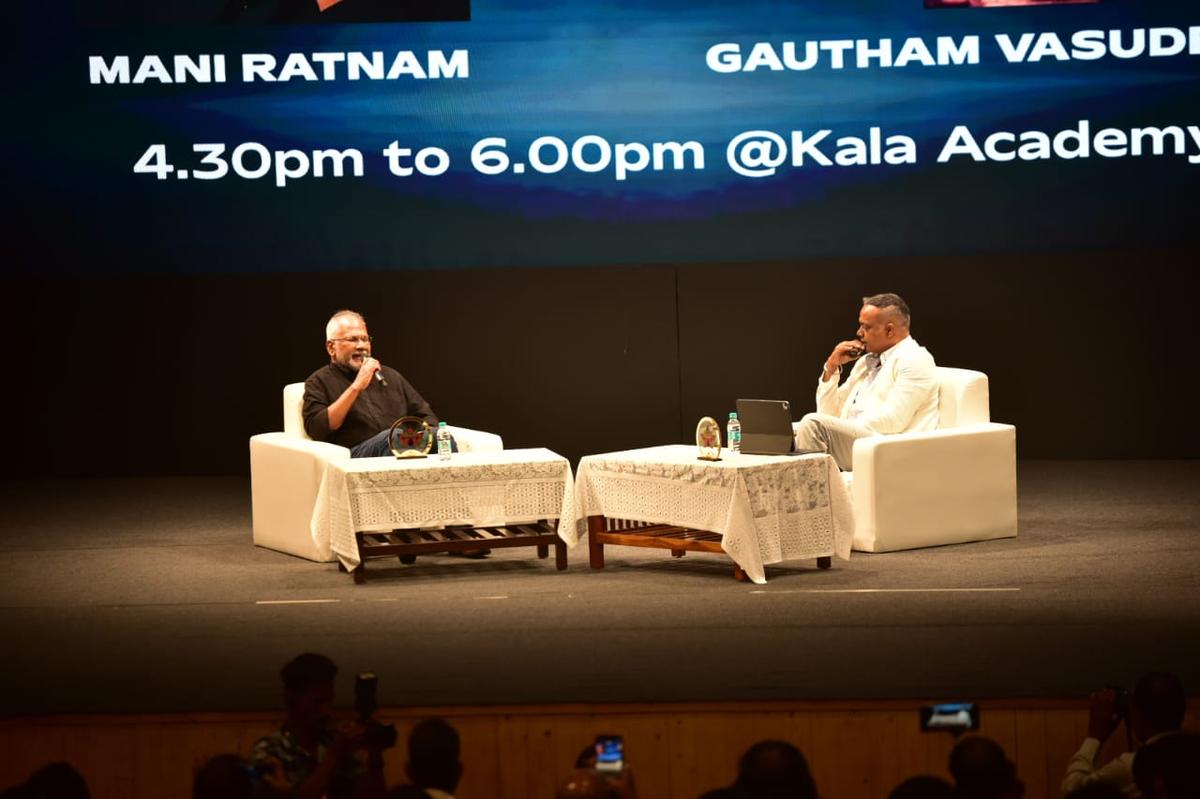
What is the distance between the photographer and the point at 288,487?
7.00 m

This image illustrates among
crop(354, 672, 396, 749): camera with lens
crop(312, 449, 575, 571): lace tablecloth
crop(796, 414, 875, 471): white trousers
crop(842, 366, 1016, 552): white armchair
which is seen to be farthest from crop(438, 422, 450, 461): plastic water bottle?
crop(354, 672, 396, 749): camera with lens

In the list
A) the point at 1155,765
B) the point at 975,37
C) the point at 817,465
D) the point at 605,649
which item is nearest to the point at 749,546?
the point at 817,465

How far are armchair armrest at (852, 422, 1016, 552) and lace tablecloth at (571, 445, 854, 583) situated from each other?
25 centimetres

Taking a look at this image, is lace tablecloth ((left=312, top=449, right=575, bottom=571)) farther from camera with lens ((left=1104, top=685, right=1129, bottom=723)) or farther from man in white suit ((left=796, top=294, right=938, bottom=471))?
camera with lens ((left=1104, top=685, right=1129, bottom=723))

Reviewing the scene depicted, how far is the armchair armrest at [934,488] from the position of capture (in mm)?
6773

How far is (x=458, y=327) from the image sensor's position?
9.31 m

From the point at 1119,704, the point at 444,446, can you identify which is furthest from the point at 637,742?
the point at 444,446

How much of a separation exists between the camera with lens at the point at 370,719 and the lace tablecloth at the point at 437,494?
8.22 ft

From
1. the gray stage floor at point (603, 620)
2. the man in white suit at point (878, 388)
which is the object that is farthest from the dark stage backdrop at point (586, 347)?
the man in white suit at point (878, 388)

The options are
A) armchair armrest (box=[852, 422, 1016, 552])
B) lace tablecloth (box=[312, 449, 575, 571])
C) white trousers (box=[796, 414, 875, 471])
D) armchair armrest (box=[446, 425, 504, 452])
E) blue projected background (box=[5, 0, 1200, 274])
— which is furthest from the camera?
blue projected background (box=[5, 0, 1200, 274])

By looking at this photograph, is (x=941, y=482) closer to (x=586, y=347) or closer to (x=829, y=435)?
(x=829, y=435)

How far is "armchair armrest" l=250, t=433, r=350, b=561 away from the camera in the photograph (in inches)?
270

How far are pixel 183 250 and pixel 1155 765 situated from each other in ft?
22.4

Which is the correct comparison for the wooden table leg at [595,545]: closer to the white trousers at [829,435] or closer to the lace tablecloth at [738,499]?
the lace tablecloth at [738,499]
